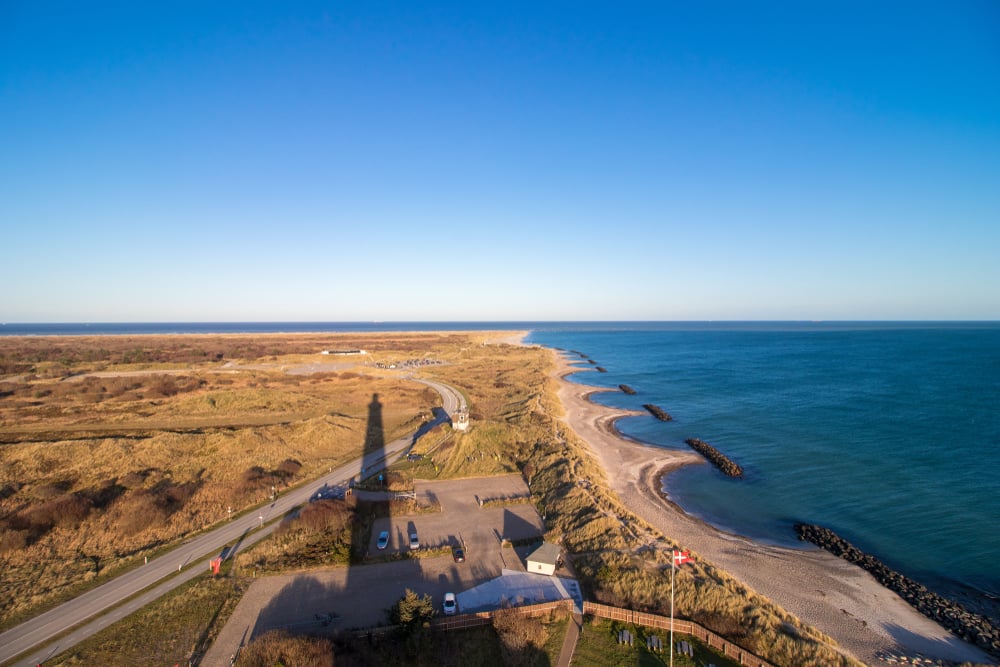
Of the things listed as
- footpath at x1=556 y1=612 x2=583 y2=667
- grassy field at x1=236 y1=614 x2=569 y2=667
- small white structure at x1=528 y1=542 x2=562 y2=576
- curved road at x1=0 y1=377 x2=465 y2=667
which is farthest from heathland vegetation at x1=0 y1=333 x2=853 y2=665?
footpath at x1=556 y1=612 x2=583 y2=667

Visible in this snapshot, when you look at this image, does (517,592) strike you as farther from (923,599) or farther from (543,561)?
(923,599)

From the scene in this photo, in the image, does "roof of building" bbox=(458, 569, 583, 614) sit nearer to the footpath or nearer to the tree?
the footpath

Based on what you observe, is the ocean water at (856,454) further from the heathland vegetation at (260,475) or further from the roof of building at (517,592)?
the roof of building at (517,592)

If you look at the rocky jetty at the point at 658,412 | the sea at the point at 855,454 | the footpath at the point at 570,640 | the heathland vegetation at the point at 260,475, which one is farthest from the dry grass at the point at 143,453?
the sea at the point at 855,454

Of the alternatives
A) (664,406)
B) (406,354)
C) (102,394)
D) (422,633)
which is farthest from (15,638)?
(406,354)

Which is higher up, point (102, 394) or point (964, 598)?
point (102, 394)

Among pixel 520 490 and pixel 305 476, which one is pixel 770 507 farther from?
pixel 305 476
